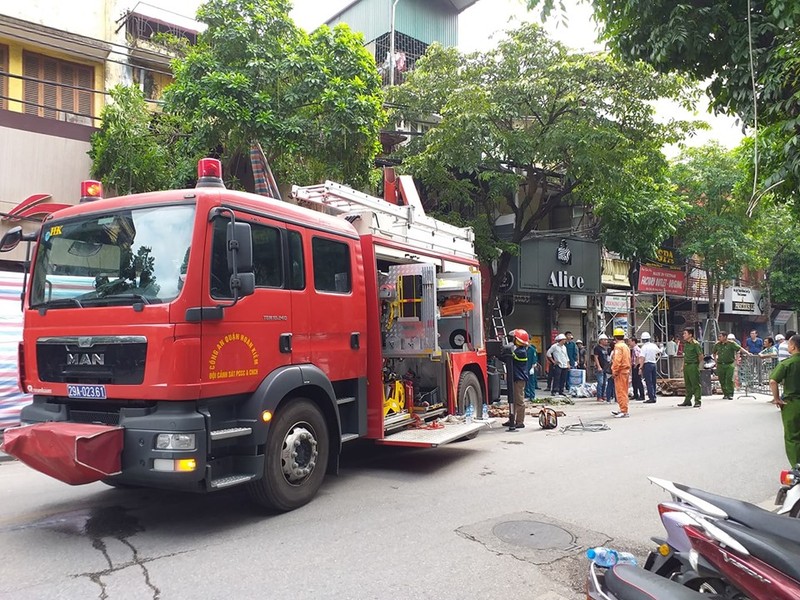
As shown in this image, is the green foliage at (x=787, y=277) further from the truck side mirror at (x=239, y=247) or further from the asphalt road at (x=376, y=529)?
the truck side mirror at (x=239, y=247)

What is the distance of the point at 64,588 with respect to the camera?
12.8 feet

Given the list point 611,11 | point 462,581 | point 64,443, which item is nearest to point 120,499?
point 64,443

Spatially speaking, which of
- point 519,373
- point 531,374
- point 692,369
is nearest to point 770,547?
point 519,373

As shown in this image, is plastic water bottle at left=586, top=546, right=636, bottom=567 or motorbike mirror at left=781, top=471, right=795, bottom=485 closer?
plastic water bottle at left=586, top=546, right=636, bottom=567

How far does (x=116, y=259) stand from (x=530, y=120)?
12215 mm

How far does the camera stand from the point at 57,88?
13227 millimetres

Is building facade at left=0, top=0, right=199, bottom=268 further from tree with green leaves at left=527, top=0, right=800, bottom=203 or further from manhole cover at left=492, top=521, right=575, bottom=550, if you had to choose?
manhole cover at left=492, top=521, right=575, bottom=550

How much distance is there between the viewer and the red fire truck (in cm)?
467

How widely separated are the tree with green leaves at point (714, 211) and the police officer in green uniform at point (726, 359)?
28.0 ft

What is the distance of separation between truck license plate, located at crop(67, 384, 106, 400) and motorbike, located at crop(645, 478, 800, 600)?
13.4 feet

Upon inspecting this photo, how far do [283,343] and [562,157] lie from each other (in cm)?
1095

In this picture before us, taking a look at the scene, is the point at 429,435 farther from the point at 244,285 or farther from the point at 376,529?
the point at 244,285

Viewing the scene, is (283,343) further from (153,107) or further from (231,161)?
(153,107)

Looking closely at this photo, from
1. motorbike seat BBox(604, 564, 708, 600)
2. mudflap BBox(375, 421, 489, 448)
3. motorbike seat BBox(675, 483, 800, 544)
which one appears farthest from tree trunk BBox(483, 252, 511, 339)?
motorbike seat BBox(604, 564, 708, 600)
